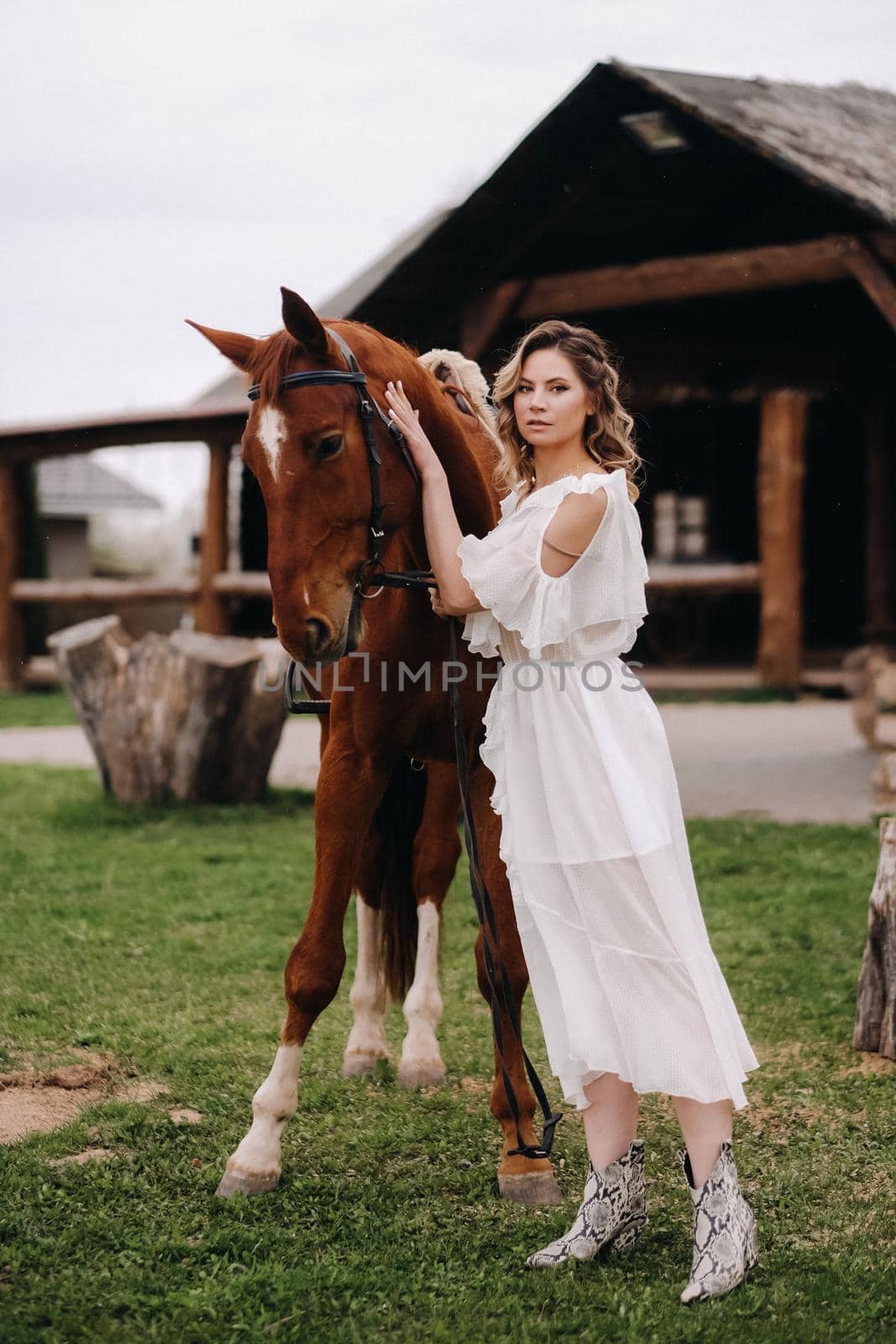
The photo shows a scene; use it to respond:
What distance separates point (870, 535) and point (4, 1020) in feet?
37.1

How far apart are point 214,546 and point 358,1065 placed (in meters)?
11.5

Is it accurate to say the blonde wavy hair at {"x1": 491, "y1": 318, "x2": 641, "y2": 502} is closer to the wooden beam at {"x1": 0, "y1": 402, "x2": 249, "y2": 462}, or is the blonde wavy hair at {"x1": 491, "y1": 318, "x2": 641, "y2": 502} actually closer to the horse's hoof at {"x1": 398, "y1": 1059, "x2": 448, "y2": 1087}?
the horse's hoof at {"x1": 398, "y1": 1059, "x2": 448, "y2": 1087}

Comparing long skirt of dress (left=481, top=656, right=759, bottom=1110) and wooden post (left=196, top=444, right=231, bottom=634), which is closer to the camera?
long skirt of dress (left=481, top=656, right=759, bottom=1110)

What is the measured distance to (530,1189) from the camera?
2.94 metres

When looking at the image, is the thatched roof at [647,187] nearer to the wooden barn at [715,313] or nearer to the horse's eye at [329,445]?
the wooden barn at [715,313]

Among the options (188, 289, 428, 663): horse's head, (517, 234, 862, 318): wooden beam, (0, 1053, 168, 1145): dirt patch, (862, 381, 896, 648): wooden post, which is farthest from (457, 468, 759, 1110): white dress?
(862, 381, 896, 648): wooden post

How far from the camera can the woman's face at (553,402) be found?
269 cm

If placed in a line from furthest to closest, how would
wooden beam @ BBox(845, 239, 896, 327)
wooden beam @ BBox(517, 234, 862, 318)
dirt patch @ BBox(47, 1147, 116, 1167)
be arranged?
wooden beam @ BBox(517, 234, 862, 318) < wooden beam @ BBox(845, 239, 896, 327) < dirt patch @ BBox(47, 1147, 116, 1167)

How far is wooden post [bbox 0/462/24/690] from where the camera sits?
1588 cm

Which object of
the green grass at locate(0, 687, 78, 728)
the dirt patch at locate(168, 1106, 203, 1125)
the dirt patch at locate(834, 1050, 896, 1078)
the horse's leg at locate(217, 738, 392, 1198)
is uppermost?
the horse's leg at locate(217, 738, 392, 1198)

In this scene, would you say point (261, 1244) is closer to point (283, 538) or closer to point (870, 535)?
point (283, 538)

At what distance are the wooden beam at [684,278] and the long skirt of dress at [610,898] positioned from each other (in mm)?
6038

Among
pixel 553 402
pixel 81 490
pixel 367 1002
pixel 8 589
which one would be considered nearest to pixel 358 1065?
pixel 367 1002

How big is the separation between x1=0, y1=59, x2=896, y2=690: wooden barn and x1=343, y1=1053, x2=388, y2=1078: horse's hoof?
2268 millimetres
